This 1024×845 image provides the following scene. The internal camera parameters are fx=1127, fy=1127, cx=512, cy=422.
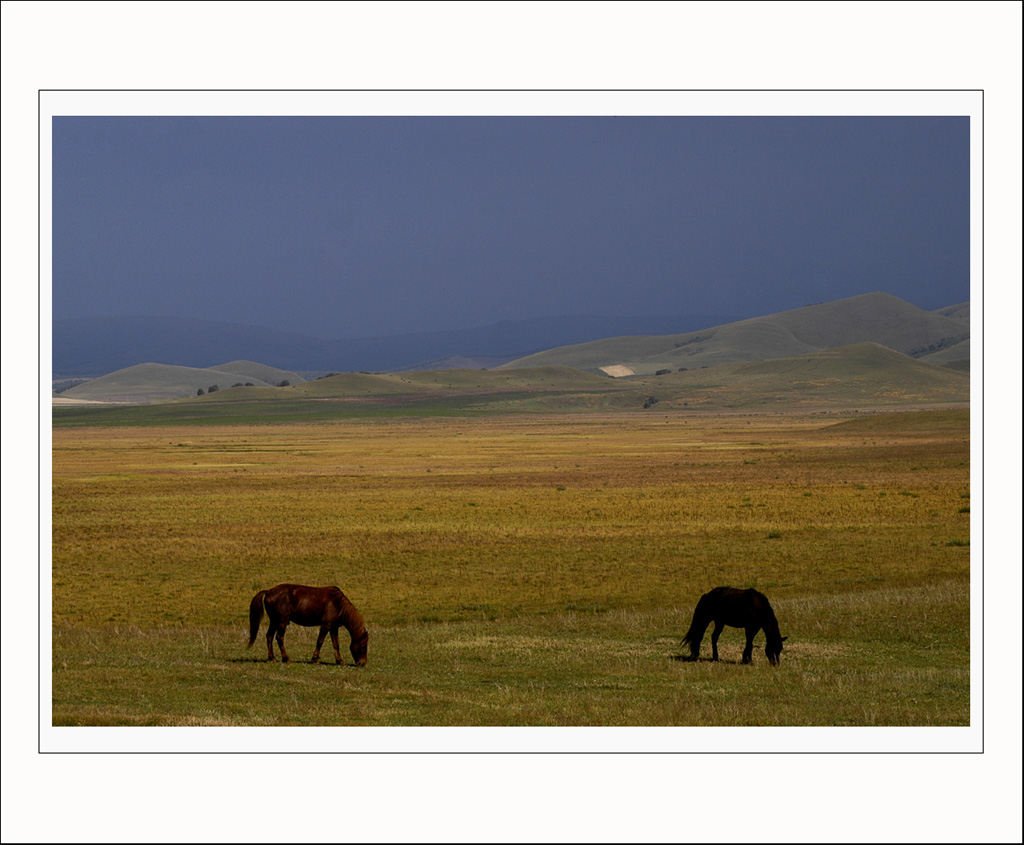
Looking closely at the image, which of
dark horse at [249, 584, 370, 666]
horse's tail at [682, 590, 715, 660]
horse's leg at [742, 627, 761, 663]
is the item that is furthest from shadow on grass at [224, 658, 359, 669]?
horse's leg at [742, 627, 761, 663]

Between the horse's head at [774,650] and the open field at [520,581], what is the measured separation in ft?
0.54

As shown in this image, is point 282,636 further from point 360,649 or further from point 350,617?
point 360,649

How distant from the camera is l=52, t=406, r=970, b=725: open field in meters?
11.5

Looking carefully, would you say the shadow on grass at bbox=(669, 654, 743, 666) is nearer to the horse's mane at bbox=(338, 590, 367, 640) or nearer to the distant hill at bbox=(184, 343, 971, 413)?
the horse's mane at bbox=(338, 590, 367, 640)

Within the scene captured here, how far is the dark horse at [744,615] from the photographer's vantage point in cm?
1339

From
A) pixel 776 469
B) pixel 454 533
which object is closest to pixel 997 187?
pixel 454 533

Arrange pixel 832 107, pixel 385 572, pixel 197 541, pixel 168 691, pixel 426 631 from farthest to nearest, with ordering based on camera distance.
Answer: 1. pixel 197 541
2. pixel 385 572
3. pixel 426 631
4. pixel 168 691
5. pixel 832 107

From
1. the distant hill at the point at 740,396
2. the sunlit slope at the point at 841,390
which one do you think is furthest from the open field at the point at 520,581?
the sunlit slope at the point at 841,390

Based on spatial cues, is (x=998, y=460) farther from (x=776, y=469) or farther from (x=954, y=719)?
(x=776, y=469)

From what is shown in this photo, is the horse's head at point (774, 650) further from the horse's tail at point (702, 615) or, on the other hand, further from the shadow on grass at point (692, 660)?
the horse's tail at point (702, 615)

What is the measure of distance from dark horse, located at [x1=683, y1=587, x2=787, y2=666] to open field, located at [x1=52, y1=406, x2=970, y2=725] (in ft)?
1.08

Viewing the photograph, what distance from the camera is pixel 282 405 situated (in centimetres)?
18062

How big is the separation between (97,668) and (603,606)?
11596 millimetres

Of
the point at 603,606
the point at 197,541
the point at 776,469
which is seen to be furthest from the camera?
the point at 776,469
